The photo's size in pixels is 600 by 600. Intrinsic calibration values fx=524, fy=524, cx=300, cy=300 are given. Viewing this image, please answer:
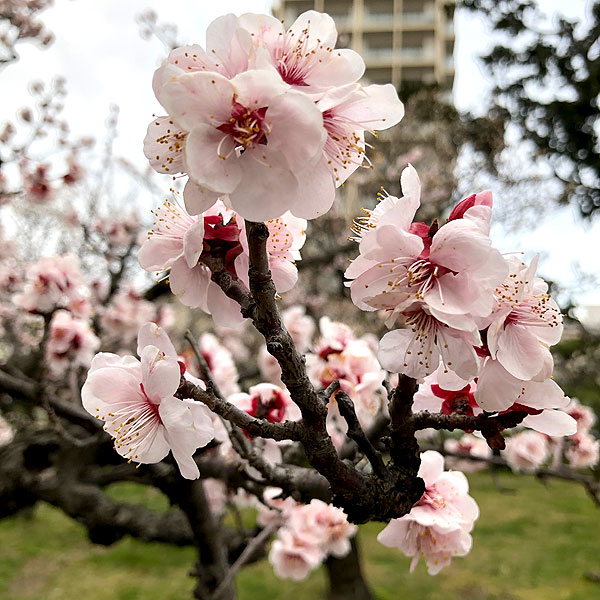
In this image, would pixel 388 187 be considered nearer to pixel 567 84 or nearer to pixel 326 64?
pixel 567 84

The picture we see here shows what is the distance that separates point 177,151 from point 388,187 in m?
8.27

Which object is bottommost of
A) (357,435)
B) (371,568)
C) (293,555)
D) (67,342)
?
(371,568)

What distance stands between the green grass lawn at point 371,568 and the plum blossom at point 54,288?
429cm

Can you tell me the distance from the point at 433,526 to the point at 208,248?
744 millimetres

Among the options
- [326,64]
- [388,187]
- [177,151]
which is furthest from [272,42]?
[388,187]

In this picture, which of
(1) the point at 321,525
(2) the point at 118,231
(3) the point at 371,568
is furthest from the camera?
(3) the point at 371,568

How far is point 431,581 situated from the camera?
5.93m

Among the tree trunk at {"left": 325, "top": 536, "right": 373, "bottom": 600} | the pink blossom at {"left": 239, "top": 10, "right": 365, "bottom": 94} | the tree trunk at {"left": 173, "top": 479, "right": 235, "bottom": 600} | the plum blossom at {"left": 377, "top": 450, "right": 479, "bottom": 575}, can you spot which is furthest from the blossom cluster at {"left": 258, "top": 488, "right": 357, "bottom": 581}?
the tree trunk at {"left": 325, "top": 536, "right": 373, "bottom": 600}

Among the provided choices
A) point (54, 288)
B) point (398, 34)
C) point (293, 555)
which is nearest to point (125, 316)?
point (54, 288)

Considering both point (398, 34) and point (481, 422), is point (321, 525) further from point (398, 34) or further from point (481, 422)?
point (398, 34)

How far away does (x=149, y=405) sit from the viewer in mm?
821

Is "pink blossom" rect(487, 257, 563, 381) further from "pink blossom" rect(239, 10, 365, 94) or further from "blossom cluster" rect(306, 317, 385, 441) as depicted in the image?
"blossom cluster" rect(306, 317, 385, 441)

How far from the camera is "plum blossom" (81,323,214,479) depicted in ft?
2.35

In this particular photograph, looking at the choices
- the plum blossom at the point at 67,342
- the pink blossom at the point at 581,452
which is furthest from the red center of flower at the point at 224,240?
the pink blossom at the point at 581,452
